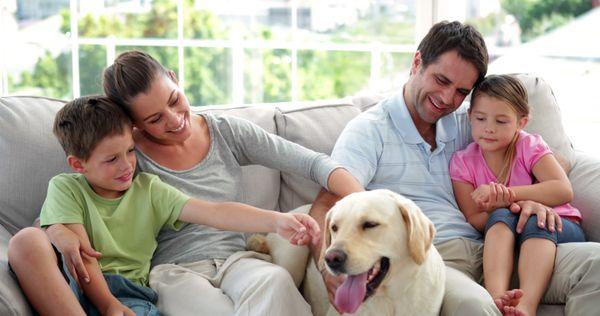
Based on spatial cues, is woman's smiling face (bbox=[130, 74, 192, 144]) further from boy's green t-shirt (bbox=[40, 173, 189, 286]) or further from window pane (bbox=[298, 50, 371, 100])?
window pane (bbox=[298, 50, 371, 100])

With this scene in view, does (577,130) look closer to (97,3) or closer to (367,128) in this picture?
(367,128)

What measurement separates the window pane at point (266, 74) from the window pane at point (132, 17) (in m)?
0.60

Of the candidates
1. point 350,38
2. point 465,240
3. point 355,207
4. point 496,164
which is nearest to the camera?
point 355,207

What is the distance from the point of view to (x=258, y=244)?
2.29 metres

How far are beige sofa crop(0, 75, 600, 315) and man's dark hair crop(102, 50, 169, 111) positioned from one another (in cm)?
28

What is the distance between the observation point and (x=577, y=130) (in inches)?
172

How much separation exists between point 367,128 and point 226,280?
25.0 inches

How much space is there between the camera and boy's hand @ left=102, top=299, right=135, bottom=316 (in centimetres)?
189

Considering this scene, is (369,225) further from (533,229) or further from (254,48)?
(254,48)

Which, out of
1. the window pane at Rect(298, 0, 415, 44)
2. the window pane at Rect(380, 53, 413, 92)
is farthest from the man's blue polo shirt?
the window pane at Rect(298, 0, 415, 44)

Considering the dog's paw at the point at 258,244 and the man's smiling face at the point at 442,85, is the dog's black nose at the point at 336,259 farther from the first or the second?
the man's smiling face at the point at 442,85

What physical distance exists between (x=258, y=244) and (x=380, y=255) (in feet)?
1.88

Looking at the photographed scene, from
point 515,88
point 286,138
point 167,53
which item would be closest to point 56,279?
point 286,138

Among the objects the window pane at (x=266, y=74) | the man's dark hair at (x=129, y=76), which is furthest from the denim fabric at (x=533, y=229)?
the window pane at (x=266, y=74)
